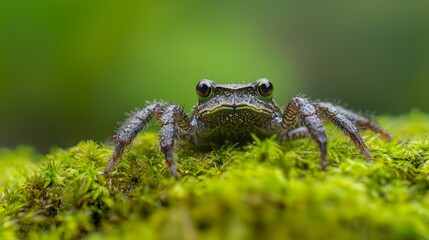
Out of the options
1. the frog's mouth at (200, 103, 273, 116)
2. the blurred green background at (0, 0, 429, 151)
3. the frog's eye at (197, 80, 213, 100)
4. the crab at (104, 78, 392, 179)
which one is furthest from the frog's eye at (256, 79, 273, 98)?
the blurred green background at (0, 0, 429, 151)

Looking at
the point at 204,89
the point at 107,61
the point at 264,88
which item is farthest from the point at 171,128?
the point at 107,61

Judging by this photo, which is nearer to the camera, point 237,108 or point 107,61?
point 237,108

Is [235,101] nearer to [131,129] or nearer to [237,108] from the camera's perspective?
[237,108]

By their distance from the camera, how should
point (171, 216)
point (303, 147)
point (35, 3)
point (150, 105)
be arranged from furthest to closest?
point (35, 3)
point (150, 105)
point (303, 147)
point (171, 216)

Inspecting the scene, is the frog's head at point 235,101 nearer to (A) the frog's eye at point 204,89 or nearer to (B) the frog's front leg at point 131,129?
(A) the frog's eye at point 204,89

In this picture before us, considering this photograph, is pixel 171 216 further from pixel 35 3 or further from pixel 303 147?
pixel 35 3

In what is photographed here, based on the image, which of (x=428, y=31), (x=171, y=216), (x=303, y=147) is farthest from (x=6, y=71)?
(x=428, y=31)
